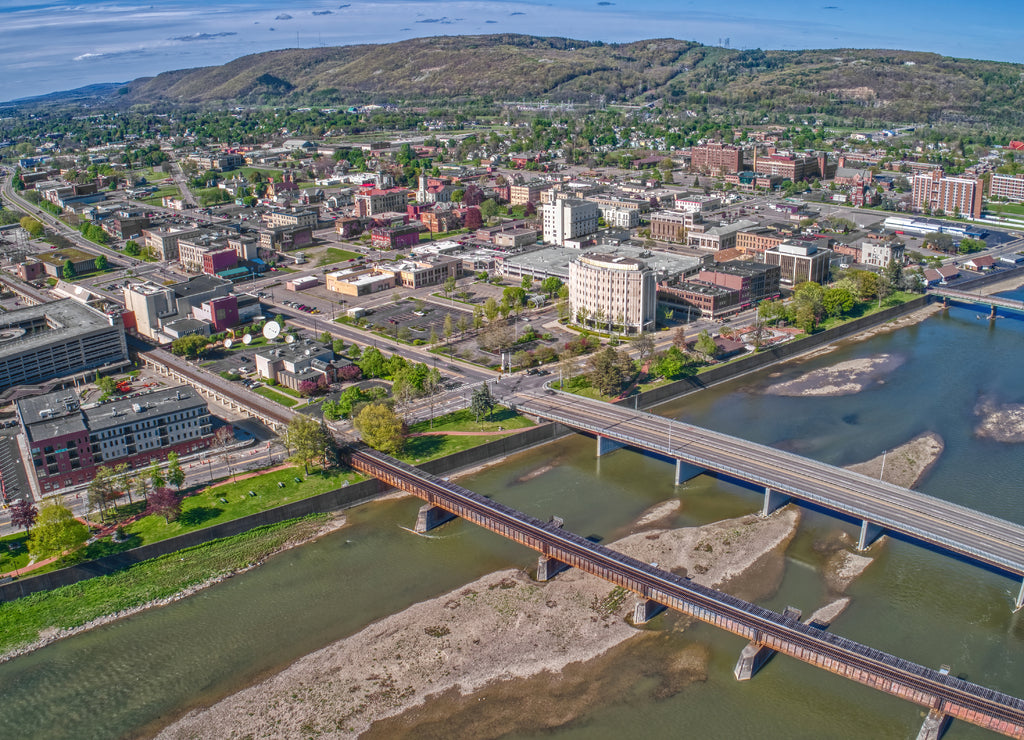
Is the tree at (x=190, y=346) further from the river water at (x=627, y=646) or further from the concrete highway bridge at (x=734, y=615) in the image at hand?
the concrete highway bridge at (x=734, y=615)

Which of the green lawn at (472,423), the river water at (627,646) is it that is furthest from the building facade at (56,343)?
the river water at (627,646)

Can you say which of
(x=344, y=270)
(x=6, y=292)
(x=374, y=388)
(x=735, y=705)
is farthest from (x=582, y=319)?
(x=6, y=292)

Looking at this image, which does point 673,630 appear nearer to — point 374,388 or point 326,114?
point 374,388

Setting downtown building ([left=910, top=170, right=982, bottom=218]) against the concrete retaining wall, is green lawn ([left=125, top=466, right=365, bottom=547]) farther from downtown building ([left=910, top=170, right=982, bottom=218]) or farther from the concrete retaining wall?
downtown building ([left=910, top=170, right=982, bottom=218])

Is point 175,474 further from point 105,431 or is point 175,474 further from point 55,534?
point 55,534

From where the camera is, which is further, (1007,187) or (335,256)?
(1007,187)

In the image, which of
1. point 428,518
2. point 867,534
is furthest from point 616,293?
point 867,534

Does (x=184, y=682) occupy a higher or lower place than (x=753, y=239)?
lower
